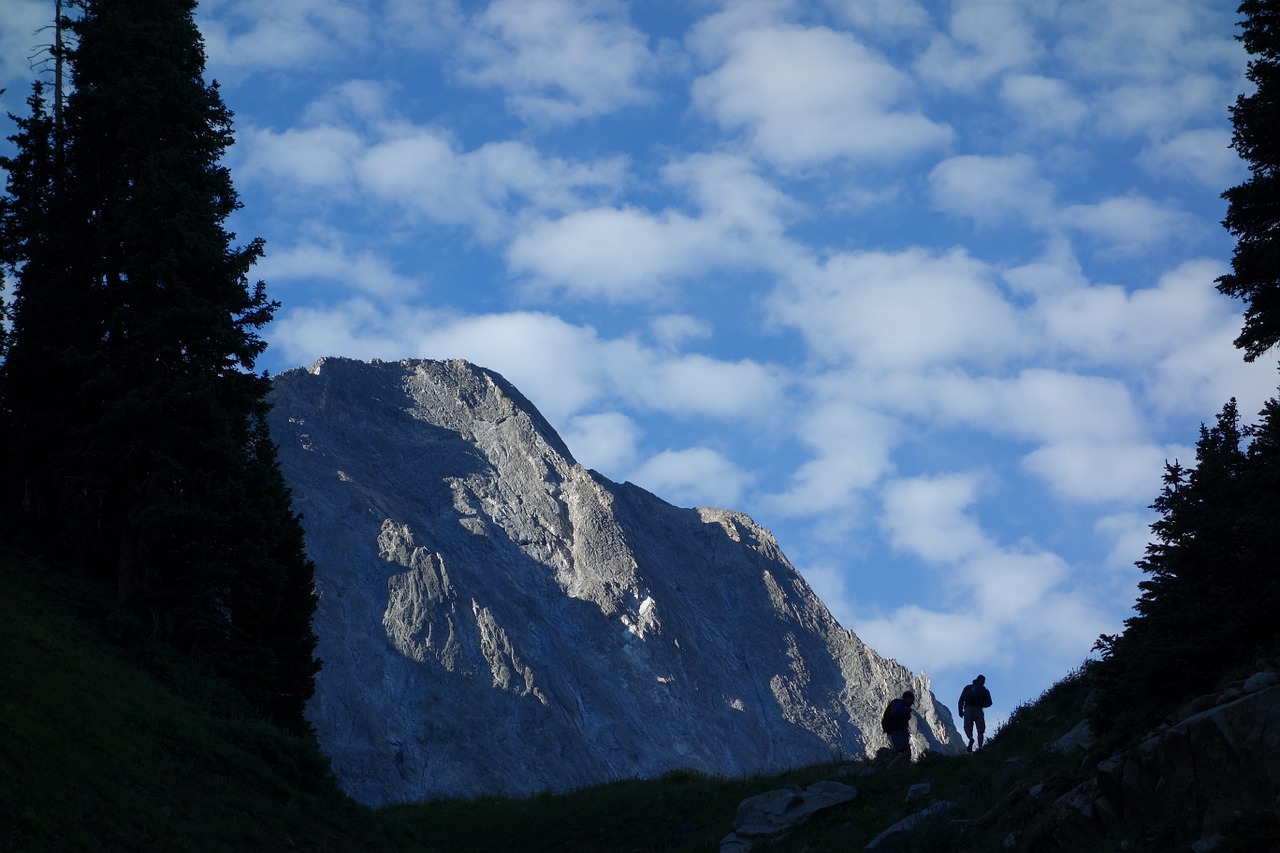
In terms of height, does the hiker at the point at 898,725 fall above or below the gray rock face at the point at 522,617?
below

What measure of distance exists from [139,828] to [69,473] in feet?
45.0

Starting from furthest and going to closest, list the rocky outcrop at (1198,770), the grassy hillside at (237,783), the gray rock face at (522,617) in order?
the gray rock face at (522,617) → the grassy hillside at (237,783) → the rocky outcrop at (1198,770)

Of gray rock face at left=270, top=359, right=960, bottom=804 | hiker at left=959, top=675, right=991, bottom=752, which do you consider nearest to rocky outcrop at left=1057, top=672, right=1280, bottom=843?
hiker at left=959, top=675, right=991, bottom=752

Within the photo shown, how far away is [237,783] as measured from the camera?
21250mm

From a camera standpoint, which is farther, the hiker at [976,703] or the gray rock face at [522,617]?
the gray rock face at [522,617]

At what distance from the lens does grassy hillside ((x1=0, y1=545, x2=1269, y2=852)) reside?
16.0 metres

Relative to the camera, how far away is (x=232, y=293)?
99.0ft

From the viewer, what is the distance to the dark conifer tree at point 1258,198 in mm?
21047

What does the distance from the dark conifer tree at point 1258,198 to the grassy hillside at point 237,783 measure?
29.1 feet

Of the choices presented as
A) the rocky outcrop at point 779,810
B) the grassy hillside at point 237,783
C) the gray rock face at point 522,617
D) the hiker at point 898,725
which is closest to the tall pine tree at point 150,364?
the grassy hillside at point 237,783

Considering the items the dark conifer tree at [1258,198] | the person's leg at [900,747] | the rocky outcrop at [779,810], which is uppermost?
the dark conifer tree at [1258,198]

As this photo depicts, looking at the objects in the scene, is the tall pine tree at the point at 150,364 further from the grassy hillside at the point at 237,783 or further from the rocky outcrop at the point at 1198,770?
the rocky outcrop at the point at 1198,770

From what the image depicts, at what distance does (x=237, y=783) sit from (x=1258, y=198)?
2156 cm

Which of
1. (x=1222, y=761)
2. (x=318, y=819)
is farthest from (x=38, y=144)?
(x=1222, y=761)
